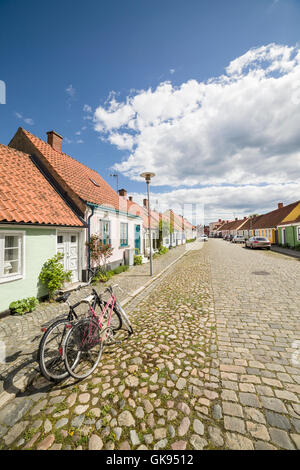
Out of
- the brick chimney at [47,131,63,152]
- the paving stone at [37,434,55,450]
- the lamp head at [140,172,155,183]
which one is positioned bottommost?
the paving stone at [37,434,55,450]

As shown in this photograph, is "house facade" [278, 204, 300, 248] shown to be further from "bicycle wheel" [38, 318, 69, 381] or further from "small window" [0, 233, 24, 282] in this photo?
"small window" [0, 233, 24, 282]

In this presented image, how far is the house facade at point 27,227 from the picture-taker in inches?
218

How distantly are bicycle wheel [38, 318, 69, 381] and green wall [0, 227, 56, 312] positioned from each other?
280 centimetres

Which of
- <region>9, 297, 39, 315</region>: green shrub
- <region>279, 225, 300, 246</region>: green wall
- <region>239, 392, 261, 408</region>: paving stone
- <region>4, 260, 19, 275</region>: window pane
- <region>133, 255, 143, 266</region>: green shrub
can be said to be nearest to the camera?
<region>239, 392, 261, 408</region>: paving stone

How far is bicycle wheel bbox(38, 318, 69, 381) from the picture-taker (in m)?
2.69

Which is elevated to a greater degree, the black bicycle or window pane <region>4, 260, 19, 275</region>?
window pane <region>4, 260, 19, 275</region>

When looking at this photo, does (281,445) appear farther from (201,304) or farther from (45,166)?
(45,166)

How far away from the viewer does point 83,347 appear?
3.32m

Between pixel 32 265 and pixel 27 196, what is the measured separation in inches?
101

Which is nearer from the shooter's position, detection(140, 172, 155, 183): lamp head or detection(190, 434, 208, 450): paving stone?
detection(190, 434, 208, 450): paving stone

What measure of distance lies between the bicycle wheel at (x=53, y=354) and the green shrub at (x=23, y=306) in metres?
2.47

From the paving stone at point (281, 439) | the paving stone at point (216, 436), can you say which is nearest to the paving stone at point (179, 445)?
the paving stone at point (216, 436)

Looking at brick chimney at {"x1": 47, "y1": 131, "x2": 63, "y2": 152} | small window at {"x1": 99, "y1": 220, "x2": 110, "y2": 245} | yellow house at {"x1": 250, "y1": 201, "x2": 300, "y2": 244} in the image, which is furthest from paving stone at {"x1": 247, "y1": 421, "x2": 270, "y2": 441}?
yellow house at {"x1": 250, "y1": 201, "x2": 300, "y2": 244}
